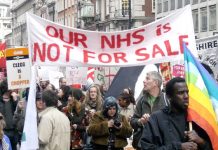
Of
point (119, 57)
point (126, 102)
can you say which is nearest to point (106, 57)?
point (119, 57)

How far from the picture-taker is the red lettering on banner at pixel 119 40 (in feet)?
28.2

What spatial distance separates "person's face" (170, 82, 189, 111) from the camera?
5328 millimetres

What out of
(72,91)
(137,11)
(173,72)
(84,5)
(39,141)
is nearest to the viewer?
(39,141)

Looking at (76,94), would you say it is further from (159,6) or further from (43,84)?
(159,6)

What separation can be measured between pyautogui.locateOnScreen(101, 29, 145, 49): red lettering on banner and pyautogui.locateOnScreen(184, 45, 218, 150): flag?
8.88ft

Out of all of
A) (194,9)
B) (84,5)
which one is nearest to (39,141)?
(194,9)

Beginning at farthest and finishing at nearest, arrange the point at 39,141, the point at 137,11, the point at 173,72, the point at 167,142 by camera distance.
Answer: the point at 137,11 → the point at 173,72 → the point at 39,141 → the point at 167,142

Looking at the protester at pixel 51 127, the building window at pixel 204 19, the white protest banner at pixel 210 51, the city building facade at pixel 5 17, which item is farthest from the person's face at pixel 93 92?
the city building facade at pixel 5 17

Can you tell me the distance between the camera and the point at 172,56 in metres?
8.39

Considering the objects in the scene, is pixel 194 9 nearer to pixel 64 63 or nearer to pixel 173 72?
pixel 173 72

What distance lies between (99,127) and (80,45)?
1.06m

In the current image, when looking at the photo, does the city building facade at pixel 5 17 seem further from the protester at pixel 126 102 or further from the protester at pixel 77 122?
the protester at pixel 126 102

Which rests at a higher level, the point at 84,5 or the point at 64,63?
the point at 84,5

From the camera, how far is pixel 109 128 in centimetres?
879
